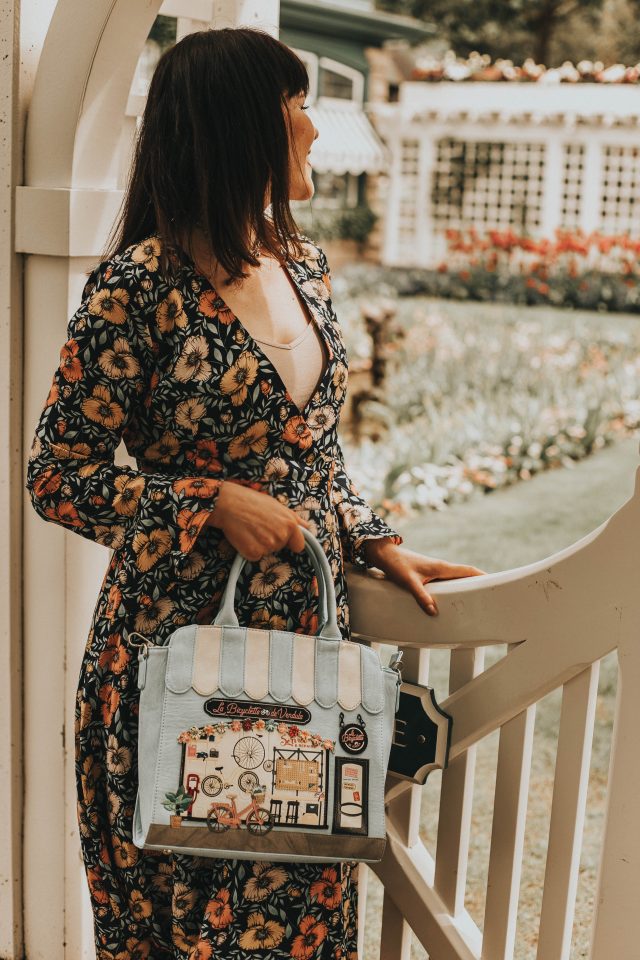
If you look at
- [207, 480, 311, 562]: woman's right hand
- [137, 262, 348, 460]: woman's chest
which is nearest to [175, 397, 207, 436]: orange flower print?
[137, 262, 348, 460]: woman's chest

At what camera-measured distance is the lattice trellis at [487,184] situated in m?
18.8

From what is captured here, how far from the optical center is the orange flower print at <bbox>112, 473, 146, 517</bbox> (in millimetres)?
1551

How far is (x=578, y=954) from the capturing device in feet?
8.66

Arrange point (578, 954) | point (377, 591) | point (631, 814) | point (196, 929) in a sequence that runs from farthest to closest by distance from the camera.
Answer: point (578, 954) → point (377, 591) → point (196, 929) → point (631, 814)

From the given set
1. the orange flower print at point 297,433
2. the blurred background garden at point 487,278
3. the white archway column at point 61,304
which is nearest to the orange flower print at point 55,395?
the orange flower print at point 297,433

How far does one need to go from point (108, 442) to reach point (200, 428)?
14 cm

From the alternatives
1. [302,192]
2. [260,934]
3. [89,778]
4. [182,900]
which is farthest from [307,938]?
[302,192]

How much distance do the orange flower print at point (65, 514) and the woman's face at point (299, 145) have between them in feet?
1.82

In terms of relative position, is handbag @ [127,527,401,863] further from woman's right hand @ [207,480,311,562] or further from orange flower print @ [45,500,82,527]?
orange flower print @ [45,500,82,527]

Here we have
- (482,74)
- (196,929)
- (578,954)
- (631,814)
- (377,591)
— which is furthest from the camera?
(482,74)

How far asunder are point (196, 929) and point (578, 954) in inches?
54.2

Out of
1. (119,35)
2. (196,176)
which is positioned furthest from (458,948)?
(119,35)

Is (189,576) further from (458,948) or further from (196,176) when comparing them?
(458,948)

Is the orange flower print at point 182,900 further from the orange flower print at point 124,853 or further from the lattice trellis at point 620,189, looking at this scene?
the lattice trellis at point 620,189
